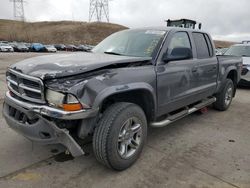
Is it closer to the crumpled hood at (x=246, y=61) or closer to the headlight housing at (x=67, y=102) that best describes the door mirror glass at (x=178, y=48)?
the headlight housing at (x=67, y=102)

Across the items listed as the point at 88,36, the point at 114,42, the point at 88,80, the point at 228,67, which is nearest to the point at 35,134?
the point at 88,80

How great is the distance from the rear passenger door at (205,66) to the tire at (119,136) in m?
1.73

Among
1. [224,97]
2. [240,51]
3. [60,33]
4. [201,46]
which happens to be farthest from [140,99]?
[60,33]

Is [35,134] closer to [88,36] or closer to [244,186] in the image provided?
[244,186]

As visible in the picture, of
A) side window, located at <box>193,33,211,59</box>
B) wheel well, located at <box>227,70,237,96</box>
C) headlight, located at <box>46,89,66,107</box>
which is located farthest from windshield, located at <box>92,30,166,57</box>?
wheel well, located at <box>227,70,237,96</box>

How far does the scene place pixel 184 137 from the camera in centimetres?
452

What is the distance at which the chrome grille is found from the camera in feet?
9.74

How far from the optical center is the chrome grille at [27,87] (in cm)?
297

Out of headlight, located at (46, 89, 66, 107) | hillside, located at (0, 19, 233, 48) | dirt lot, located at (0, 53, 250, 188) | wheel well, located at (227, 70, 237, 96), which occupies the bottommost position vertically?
dirt lot, located at (0, 53, 250, 188)

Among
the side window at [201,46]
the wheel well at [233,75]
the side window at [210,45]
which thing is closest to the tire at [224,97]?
the wheel well at [233,75]

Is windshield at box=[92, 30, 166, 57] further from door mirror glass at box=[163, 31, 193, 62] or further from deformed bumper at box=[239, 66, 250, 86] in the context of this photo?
deformed bumper at box=[239, 66, 250, 86]

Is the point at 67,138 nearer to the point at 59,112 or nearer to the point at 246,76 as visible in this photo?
the point at 59,112

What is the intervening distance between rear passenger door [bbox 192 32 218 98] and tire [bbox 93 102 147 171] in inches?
68.2

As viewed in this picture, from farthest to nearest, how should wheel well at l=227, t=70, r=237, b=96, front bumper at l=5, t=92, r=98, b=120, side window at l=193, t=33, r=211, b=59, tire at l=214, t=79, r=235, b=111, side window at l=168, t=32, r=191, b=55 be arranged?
wheel well at l=227, t=70, r=237, b=96, tire at l=214, t=79, r=235, b=111, side window at l=193, t=33, r=211, b=59, side window at l=168, t=32, r=191, b=55, front bumper at l=5, t=92, r=98, b=120
